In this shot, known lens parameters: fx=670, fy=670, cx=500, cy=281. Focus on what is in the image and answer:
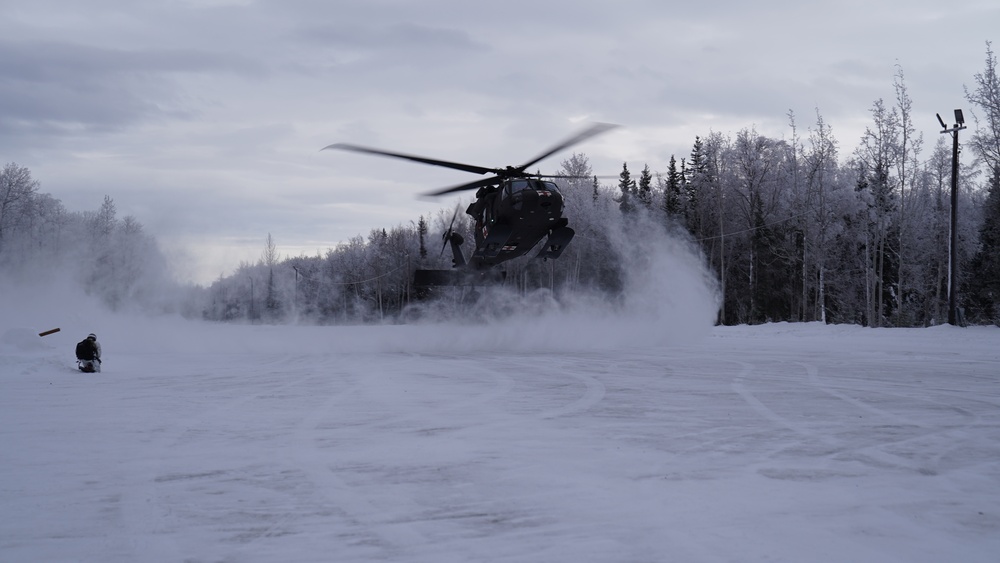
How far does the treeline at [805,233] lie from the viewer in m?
41.4

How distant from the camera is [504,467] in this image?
21.6 ft

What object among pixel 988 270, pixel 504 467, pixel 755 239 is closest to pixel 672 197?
pixel 755 239

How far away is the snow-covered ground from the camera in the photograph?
4.53 meters

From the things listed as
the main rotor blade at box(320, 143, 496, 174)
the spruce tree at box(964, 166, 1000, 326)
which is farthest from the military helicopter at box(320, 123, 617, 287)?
the spruce tree at box(964, 166, 1000, 326)

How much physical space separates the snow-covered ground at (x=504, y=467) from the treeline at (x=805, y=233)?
76.3 ft

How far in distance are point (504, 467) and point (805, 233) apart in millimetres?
48635

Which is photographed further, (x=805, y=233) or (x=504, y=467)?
(x=805, y=233)

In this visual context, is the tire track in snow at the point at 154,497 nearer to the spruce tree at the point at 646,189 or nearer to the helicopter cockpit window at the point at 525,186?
the helicopter cockpit window at the point at 525,186

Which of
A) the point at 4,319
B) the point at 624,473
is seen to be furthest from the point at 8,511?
the point at 4,319

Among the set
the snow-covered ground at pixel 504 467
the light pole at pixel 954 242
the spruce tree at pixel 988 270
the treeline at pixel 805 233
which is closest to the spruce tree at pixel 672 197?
the treeline at pixel 805 233

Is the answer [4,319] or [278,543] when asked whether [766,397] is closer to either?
[278,543]

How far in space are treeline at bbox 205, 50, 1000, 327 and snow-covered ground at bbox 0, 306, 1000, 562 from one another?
23242mm

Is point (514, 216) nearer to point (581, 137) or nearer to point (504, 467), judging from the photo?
point (581, 137)

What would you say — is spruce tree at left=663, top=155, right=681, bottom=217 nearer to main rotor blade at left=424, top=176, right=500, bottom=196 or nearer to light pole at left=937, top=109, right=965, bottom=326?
light pole at left=937, top=109, right=965, bottom=326
